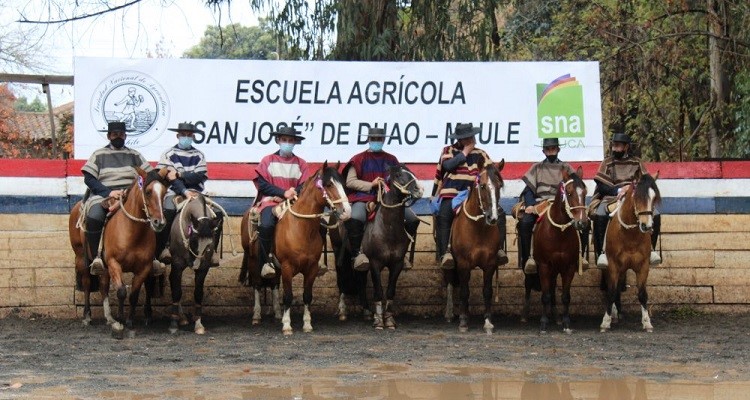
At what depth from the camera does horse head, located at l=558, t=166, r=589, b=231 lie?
1381cm

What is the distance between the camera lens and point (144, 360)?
466 inches

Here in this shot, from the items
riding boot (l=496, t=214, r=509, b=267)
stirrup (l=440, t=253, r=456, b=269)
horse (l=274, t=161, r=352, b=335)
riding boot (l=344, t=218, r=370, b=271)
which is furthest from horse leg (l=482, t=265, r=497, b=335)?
horse (l=274, t=161, r=352, b=335)

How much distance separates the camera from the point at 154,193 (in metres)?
13.3

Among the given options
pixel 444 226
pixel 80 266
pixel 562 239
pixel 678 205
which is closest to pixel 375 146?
pixel 444 226

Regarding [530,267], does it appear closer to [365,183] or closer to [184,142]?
[365,183]

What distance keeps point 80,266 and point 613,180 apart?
5980 millimetres

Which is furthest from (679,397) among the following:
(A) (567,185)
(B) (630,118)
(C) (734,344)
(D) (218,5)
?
(B) (630,118)

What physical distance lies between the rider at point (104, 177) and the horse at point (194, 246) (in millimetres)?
298

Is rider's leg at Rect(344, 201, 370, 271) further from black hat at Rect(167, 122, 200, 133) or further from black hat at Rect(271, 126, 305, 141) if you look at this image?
black hat at Rect(167, 122, 200, 133)

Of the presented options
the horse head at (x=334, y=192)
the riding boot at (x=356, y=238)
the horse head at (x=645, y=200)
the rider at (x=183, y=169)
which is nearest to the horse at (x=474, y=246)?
the riding boot at (x=356, y=238)

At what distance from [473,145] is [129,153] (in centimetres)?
373

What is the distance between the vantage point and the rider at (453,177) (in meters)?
14.5

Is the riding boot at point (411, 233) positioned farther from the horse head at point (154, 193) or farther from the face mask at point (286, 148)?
the horse head at point (154, 193)

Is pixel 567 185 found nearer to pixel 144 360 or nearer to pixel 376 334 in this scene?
pixel 376 334
